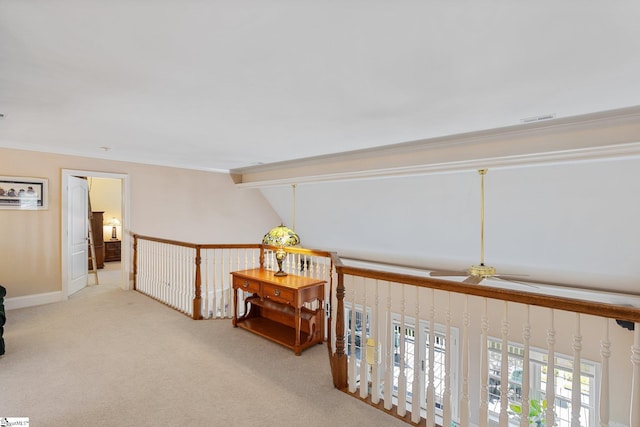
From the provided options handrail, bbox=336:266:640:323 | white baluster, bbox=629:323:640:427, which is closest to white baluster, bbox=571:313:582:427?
handrail, bbox=336:266:640:323

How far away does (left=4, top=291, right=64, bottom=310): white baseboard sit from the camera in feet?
13.7

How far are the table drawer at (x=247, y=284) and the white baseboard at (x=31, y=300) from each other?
3.10m

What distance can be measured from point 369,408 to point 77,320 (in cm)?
364

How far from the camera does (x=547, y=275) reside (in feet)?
15.0

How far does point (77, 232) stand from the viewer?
504 cm

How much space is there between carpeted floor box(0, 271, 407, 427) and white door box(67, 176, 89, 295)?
122 centimetres

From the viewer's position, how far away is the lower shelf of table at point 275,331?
303 cm

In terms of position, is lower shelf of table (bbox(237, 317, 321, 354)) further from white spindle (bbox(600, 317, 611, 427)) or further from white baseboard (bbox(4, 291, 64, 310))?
white baseboard (bbox(4, 291, 64, 310))

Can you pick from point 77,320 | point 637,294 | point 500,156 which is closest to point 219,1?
point 500,156

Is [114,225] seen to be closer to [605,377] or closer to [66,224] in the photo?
[66,224]

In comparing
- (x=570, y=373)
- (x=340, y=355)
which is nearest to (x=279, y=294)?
(x=340, y=355)

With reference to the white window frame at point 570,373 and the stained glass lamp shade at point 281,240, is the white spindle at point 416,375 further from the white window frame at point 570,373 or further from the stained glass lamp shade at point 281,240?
the white window frame at point 570,373

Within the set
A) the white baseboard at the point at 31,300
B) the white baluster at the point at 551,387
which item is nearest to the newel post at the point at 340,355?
the white baluster at the point at 551,387

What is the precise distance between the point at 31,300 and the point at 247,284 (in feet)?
11.1
